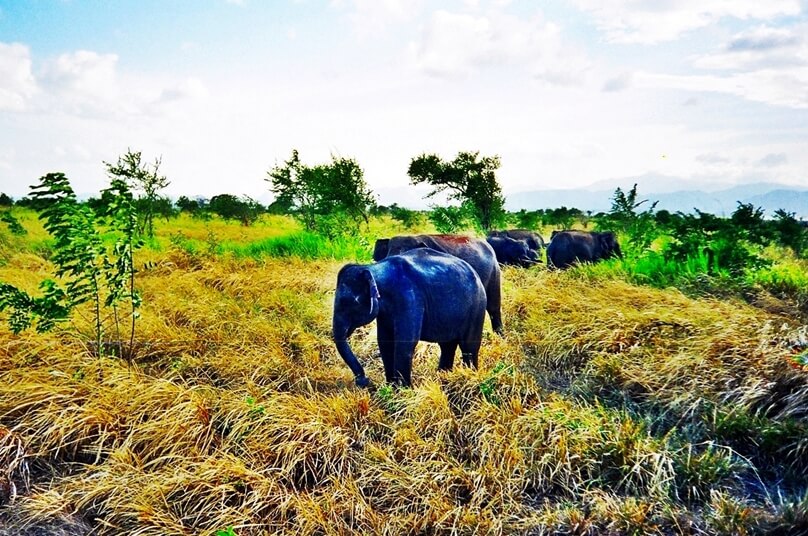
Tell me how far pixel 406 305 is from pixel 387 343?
52 cm

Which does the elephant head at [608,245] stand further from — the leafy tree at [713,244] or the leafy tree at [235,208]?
the leafy tree at [235,208]

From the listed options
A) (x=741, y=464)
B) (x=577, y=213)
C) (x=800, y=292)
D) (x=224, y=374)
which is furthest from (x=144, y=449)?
A: (x=577, y=213)

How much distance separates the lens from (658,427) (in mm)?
4512

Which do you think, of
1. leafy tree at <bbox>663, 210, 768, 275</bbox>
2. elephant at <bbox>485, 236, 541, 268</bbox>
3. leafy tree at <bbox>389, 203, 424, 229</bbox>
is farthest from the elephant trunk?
leafy tree at <bbox>389, 203, 424, 229</bbox>

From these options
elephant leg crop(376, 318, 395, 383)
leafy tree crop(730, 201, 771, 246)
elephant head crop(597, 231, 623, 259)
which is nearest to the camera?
elephant leg crop(376, 318, 395, 383)

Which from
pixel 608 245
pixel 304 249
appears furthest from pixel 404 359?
pixel 608 245

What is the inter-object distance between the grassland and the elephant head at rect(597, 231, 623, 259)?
8.68m

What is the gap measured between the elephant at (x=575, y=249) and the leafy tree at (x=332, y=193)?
21.9 feet

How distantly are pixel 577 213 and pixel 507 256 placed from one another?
25.7m

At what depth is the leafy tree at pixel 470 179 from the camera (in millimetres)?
23203

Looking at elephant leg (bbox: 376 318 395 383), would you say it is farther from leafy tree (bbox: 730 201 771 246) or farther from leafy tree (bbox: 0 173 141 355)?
leafy tree (bbox: 730 201 771 246)

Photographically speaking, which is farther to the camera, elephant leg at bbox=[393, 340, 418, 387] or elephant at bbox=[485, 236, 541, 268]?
elephant at bbox=[485, 236, 541, 268]

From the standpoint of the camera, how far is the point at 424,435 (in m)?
4.48

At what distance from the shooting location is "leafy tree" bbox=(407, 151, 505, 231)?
76.1 feet
